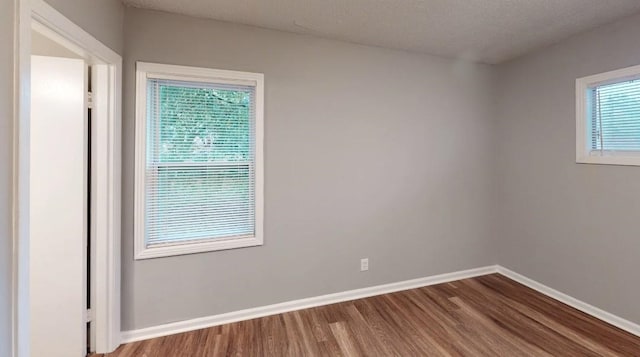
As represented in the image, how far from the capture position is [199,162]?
2.39 meters

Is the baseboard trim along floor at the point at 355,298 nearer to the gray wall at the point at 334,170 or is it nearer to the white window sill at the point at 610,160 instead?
the gray wall at the point at 334,170

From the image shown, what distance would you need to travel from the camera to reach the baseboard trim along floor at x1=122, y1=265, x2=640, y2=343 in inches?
90.6

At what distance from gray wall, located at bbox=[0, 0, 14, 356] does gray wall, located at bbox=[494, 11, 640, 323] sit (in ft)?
12.3

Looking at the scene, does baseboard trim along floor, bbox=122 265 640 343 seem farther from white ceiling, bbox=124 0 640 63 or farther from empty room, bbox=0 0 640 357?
white ceiling, bbox=124 0 640 63

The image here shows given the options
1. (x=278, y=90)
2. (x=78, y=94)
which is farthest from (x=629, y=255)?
(x=78, y=94)

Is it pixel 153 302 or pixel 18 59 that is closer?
pixel 18 59

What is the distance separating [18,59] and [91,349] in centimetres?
191

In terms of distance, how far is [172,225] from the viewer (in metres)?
2.35

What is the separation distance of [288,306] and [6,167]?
2.11 metres

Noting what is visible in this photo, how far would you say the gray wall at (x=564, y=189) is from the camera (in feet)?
7.86

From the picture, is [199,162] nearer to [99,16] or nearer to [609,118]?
[99,16]

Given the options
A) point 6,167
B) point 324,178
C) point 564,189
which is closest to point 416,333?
point 324,178

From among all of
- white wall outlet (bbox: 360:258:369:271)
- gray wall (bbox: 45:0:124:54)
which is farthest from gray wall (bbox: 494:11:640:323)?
gray wall (bbox: 45:0:124:54)

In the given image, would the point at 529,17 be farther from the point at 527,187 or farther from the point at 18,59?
the point at 18,59
